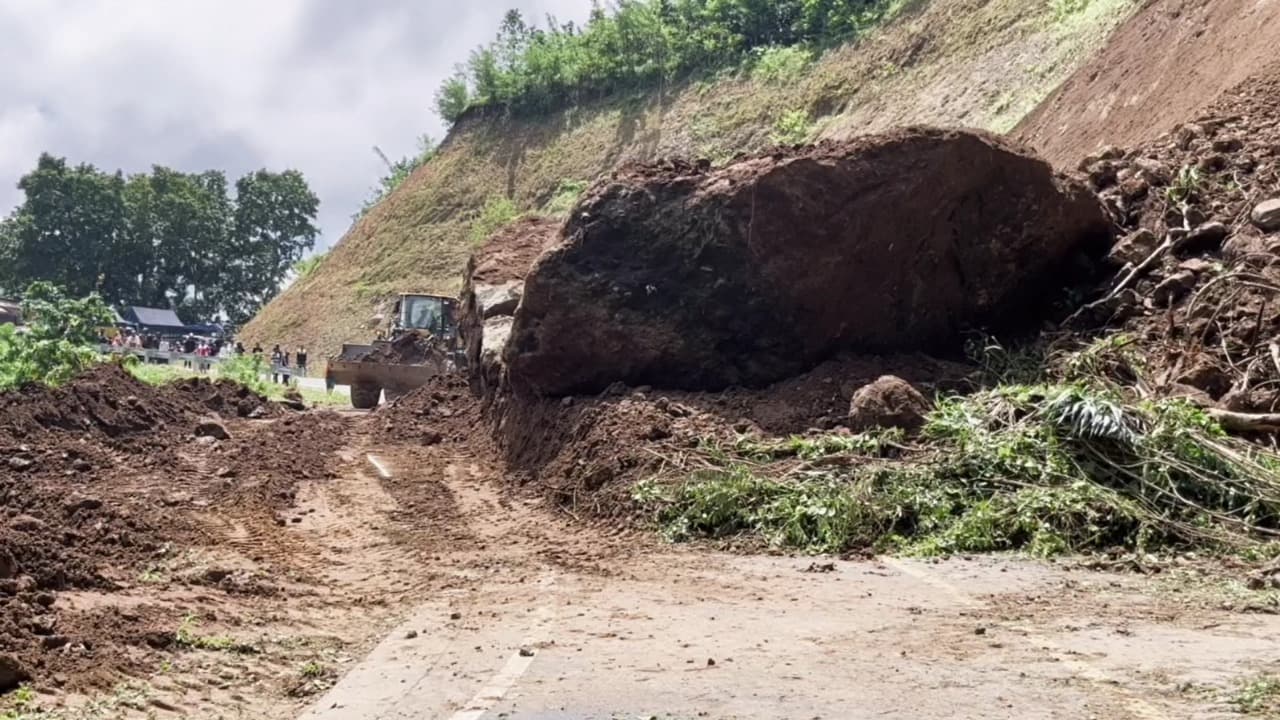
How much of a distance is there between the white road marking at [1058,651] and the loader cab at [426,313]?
2117 cm

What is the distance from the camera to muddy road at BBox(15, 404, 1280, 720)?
5160 millimetres

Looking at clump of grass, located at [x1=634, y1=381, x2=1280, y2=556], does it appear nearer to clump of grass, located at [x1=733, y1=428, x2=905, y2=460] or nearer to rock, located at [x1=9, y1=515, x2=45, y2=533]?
clump of grass, located at [x1=733, y1=428, x2=905, y2=460]

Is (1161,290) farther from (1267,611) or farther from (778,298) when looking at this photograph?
(1267,611)

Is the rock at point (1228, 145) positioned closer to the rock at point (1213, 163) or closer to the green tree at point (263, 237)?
the rock at point (1213, 163)

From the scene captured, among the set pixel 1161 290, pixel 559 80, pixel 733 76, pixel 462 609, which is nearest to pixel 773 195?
pixel 1161 290

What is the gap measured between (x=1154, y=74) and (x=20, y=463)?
746 inches

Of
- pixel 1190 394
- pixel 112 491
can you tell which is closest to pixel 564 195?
pixel 112 491

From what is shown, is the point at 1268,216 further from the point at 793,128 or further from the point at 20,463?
the point at 793,128

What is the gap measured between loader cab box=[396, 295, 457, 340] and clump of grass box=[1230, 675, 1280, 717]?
24.8 m

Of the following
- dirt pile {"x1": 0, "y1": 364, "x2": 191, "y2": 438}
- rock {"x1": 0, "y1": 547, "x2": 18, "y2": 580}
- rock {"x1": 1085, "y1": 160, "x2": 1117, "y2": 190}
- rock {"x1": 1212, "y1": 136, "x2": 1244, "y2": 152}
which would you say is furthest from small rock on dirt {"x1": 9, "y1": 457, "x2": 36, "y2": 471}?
rock {"x1": 1212, "y1": 136, "x2": 1244, "y2": 152}

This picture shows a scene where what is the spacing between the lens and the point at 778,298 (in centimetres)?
1361

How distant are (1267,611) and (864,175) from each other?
7.62 metres

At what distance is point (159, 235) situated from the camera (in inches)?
2682

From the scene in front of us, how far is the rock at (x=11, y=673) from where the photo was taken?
16.7ft
